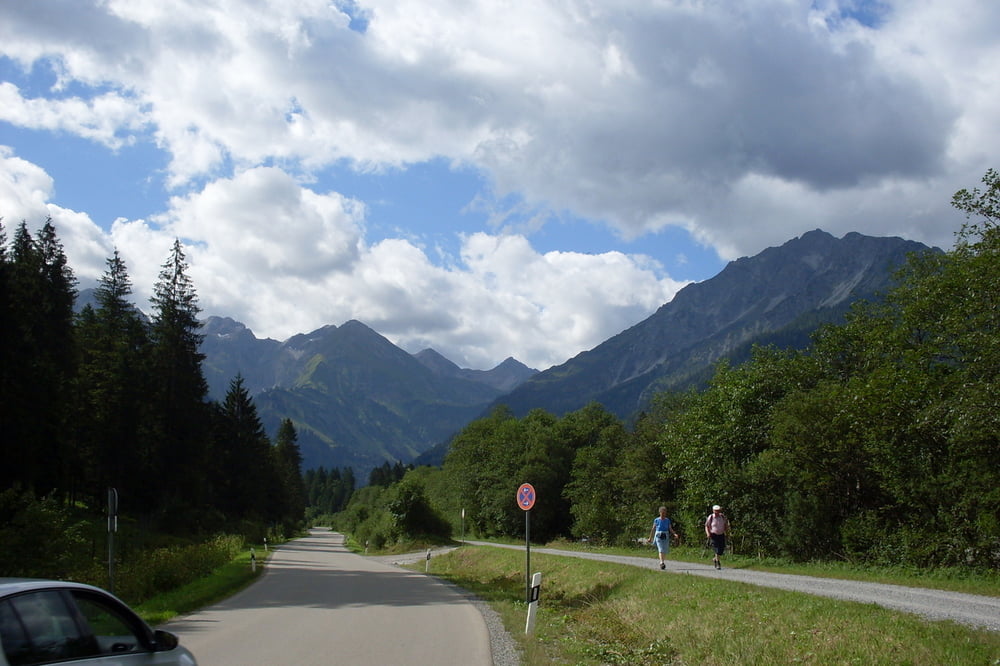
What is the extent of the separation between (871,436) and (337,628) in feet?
55.7

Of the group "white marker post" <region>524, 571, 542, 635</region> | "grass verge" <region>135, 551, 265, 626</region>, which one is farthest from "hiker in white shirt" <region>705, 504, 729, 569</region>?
"grass verge" <region>135, 551, 265, 626</region>

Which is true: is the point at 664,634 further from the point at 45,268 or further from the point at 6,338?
the point at 45,268

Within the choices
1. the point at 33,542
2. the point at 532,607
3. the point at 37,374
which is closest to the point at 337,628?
the point at 532,607

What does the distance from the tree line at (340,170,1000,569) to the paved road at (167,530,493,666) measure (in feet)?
40.5

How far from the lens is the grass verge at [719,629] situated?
31.9ft

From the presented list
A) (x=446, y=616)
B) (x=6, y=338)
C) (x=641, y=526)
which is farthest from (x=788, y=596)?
(x=6, y=338)

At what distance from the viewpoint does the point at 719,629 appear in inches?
495

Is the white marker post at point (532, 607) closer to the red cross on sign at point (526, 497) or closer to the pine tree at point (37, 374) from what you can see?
the red cross on sign at point (526, 497)

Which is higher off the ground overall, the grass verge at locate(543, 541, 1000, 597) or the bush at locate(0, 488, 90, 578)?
the bush at locate(0, 488, 90, 578)

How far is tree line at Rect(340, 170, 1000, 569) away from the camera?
18.8 meters

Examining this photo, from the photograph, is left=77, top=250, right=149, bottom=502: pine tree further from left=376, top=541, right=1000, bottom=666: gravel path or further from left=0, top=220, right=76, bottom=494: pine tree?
left=376, top=541, right=1000, bottom=666: gravel path

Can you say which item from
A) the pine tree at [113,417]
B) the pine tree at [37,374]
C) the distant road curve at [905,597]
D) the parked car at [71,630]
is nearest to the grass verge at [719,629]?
→ the distant road curve at [905,597]

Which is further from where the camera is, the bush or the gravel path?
the bush

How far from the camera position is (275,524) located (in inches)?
3268
